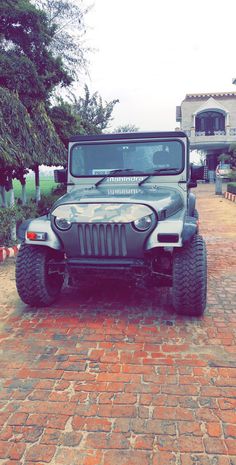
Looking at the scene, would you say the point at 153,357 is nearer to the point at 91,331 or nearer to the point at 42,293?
the point at 91,331

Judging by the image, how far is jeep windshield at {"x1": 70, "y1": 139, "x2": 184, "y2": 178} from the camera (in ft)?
15.6

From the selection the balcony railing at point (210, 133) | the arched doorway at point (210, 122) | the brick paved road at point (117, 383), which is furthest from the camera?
the arched doorway at point (210, 122)

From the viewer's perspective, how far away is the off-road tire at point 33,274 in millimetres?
4105

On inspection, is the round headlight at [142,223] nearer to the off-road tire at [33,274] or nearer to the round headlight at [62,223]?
the round headlight at [62,223]

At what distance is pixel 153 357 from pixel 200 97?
34225 mm

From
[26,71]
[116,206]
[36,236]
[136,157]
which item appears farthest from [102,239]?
[26,71]

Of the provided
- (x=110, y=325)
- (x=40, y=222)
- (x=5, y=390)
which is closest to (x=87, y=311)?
(x=110, y=325)

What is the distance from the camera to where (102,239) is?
375 centimetres

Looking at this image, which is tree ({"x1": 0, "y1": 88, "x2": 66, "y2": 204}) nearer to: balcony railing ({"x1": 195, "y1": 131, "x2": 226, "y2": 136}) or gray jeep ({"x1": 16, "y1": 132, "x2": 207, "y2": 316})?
gray jeep ({"x1": 16, "y1": 132, "x2": 207, "y2": 316})

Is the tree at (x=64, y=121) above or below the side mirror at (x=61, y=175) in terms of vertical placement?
above

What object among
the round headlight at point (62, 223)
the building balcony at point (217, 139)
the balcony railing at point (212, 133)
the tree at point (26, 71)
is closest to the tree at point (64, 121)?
the tree at point (26, 71)

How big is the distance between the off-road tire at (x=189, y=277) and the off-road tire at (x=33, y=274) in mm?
1443

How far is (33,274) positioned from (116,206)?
1211mm

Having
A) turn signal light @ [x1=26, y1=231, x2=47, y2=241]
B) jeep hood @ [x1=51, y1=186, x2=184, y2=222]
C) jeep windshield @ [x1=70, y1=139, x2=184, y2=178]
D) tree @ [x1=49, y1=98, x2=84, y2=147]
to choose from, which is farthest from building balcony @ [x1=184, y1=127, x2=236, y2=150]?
turn signal light @ [x1=26, y1=231, x2=47, y2=241]
